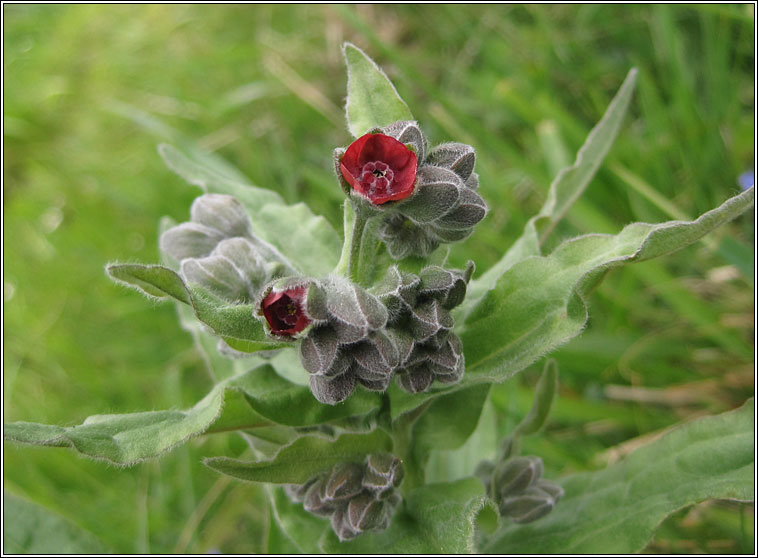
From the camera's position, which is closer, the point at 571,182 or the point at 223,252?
the point at 223,252

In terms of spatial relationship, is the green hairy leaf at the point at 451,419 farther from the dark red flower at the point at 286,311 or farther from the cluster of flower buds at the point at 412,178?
the dark red flower at the point at 286,311

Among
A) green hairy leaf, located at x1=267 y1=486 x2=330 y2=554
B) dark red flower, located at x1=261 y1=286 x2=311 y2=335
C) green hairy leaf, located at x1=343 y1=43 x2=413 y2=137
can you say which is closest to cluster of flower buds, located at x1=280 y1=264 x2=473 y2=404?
dark red flower, located at x1=261 y1=286 x2=311 y2=335

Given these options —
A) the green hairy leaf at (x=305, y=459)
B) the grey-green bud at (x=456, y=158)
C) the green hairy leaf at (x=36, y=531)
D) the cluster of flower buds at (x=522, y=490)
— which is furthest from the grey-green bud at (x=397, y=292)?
the green hairy leaf at (x=36, y=531)

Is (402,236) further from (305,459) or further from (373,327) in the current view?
(305,459)

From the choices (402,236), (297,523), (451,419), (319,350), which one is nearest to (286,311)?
(319,350)

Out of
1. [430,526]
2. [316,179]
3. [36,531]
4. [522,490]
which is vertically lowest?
[36,531]

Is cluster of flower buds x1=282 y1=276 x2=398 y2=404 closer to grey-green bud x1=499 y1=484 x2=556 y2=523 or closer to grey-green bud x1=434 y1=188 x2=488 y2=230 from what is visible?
grey-green bud x1=434 y1=188 x2=488 y2=230
